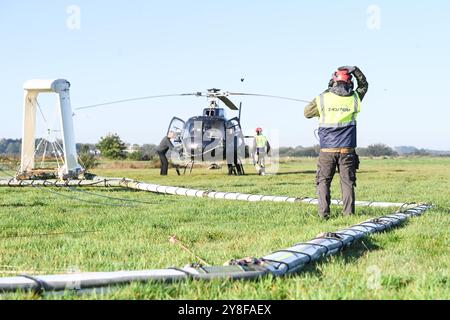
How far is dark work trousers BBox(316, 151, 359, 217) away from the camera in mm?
8695

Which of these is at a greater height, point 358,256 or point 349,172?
point 349,172

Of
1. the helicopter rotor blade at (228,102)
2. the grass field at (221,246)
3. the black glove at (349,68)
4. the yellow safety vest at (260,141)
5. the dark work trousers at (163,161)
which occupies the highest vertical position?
the helicopter rotor blade at (228,102)

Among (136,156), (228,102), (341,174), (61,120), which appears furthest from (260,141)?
(136,156)

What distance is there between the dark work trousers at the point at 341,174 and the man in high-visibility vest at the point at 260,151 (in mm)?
17923

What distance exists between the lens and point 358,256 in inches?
209

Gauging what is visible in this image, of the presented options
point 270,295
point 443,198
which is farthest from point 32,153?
point 270,295

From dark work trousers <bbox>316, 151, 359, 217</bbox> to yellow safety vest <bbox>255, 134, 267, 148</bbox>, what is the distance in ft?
60.8

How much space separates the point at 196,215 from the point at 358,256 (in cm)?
417

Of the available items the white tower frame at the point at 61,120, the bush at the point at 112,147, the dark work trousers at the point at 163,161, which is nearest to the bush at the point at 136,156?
the bush at the point at 112,147

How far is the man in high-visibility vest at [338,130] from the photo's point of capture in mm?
8641

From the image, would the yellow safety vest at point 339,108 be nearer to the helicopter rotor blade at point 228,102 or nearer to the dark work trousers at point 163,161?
the helicopter rotor blade at point 228,102
